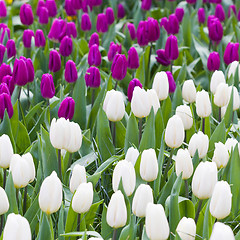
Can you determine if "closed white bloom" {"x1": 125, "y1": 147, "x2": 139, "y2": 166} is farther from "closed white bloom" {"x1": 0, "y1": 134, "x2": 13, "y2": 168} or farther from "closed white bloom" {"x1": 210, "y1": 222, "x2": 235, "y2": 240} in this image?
"closed white bloom" {"x1": 210, "y1": 222, "x2": 235, "y2": 240}

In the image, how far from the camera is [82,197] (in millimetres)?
Answer: 1710

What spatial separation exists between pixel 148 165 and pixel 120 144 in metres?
0.79

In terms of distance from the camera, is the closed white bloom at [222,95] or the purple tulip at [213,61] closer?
the closed white bloom at [222,95]

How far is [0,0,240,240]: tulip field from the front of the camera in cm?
170

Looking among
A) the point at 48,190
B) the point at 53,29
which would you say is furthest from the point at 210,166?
the point at 53,29

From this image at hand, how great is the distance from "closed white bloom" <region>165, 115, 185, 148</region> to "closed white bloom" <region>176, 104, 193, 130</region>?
0.29 meters

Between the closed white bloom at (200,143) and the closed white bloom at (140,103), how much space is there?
24 cm

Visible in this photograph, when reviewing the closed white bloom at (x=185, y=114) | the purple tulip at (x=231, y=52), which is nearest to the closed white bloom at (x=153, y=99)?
the closed white bloom at (x=185, y=114)

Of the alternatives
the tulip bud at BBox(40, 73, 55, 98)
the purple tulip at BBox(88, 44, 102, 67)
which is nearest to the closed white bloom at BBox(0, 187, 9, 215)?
the tulip bud at BBox(40, 73, 55, 98)

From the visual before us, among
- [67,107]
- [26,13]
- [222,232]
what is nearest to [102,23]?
[26,13]

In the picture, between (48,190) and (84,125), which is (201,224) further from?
(84,125)

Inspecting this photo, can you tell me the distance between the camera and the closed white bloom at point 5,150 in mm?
1938

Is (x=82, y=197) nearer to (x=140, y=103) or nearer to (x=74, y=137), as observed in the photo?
(x=74, y=137)

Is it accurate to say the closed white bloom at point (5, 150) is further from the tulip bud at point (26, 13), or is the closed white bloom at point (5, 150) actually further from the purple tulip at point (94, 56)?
the tulip bud at point (26, 13)
